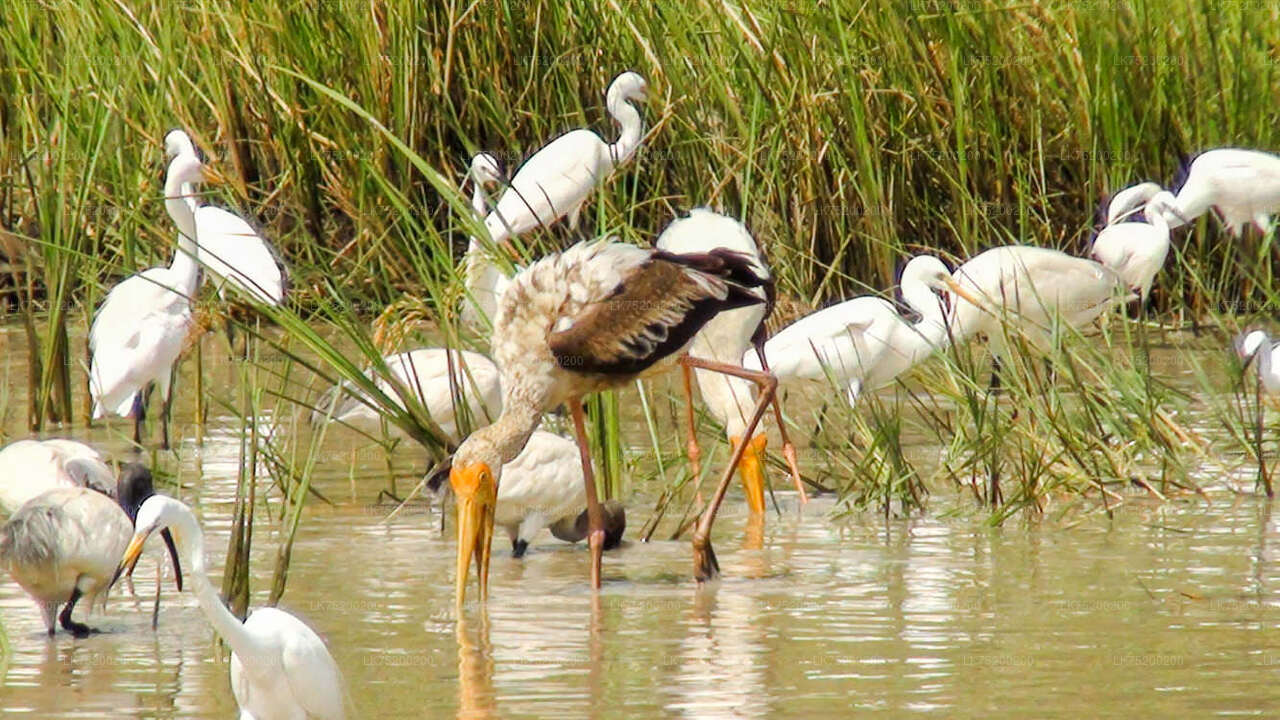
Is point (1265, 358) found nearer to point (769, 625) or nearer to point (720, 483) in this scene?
point (720, 483)

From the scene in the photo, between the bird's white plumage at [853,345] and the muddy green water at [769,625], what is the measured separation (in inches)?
44.5

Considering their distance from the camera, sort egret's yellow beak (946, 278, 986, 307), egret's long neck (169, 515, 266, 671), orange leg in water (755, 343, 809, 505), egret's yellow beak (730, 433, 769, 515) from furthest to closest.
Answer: egret's yellow beak (946, 278, 986, 307) < orange leg in water (755, 343, 809, 505) < egret's yellow beak (730, 433, 769, 515) < egret's long neck (169, 515, 266, 671)

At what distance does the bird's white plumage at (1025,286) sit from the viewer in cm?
847

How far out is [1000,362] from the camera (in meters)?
7.39

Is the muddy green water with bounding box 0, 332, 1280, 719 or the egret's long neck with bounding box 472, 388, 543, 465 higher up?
the egret's long neck with bounding box 472, 388, 543, 465

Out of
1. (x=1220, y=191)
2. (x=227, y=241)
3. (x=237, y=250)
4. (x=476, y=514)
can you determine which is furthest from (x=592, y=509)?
(x=1220, y=191)

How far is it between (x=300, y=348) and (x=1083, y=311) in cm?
360

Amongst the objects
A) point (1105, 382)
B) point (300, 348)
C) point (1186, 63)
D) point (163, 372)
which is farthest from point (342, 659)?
point (1186, 63)

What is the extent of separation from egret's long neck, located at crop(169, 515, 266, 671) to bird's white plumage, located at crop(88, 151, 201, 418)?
352 centimetres

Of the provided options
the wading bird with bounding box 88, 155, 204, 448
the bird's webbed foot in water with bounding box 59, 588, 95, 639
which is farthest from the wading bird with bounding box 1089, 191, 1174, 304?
the bird's webbed foot in water with bounding box 59, 588, 95, 639

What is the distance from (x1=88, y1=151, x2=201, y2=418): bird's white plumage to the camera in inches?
318

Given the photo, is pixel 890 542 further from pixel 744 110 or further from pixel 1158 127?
pixel 1158 127

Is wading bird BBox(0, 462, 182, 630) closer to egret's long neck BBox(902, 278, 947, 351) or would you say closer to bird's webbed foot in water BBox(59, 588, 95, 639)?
bird's webbed foot in water BBox(59, 588, 95, 639)

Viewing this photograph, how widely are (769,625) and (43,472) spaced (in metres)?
2.25
